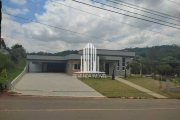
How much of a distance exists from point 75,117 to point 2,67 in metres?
11.1

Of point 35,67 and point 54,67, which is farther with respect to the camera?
point 54,67

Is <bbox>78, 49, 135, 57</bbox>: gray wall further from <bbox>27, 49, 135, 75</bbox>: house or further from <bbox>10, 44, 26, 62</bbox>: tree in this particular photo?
<bbox>10, 44, 26, 62</bbox>: tree

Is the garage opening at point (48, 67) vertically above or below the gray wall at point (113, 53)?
below

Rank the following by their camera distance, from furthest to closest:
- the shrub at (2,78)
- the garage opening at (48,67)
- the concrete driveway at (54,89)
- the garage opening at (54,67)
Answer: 1. the garage opening at (54,67)
2. the garage opening at (48,67)
3. the concrete driveway at (54,89)
4. the shrub at (2,78)

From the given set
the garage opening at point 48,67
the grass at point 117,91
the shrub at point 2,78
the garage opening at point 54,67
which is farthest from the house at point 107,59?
the shrub at point 2,78

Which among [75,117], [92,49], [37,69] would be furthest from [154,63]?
[75,117]

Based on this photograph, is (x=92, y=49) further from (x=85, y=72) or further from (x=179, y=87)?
(x=179, y=87)

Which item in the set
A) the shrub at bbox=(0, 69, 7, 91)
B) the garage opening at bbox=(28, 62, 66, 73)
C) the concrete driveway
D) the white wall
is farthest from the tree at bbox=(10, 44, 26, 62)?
the shrub at bbox=(0, 69, 7, 91)

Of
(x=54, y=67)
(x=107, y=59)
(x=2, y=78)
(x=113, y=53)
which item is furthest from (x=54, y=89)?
(x=54, y=67)

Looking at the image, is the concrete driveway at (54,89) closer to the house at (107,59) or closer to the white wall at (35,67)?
the house at (107,59)

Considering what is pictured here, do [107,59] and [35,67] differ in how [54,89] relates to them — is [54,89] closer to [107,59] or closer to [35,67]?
[107,59]

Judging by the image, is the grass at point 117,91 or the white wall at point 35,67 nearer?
the grass at point 117,91

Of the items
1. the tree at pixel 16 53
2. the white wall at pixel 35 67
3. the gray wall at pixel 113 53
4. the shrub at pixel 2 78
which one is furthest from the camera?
the white wall at pixel 35 67

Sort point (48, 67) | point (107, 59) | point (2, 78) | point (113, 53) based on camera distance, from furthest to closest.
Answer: point (48, 67), point (113, 53), point (107, 59), point (2, 78)
